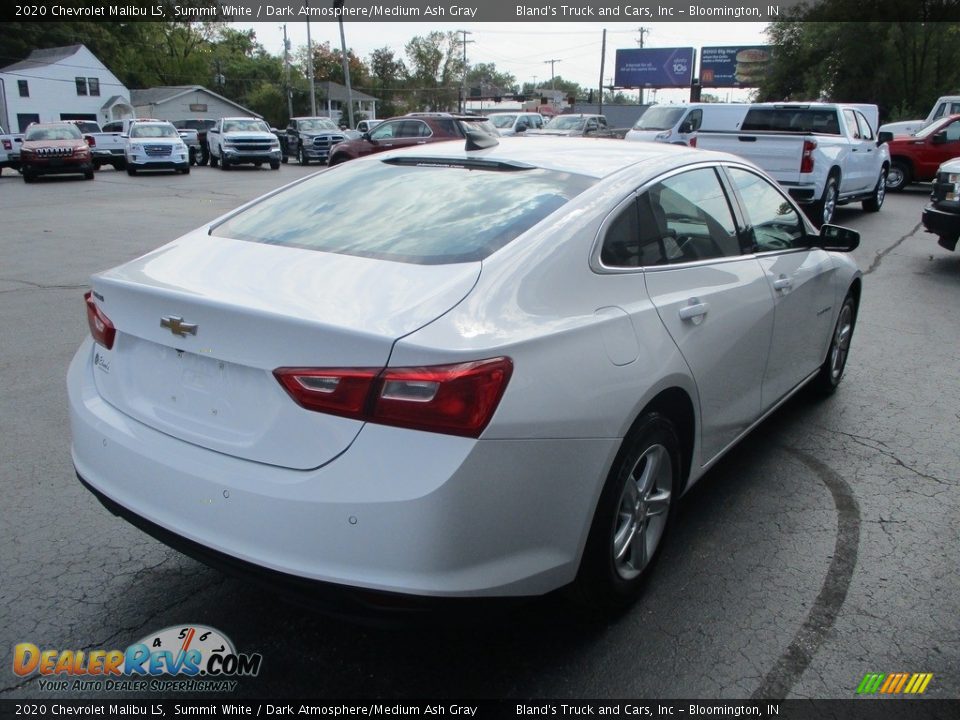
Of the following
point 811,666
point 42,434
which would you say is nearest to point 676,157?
point 811,666

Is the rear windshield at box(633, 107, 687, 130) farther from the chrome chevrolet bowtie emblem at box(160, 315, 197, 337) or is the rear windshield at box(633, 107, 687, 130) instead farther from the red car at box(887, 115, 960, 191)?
the chrome chevrolet bowtie emblem at box(160, 315, 197, 337)

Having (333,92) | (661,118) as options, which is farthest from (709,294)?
(333,92)

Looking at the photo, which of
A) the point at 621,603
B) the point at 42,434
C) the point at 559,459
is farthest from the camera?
the point at 42,434

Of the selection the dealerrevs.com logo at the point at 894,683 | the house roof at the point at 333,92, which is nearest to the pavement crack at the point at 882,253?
the dealerrevs.com logo at the point at 894,683

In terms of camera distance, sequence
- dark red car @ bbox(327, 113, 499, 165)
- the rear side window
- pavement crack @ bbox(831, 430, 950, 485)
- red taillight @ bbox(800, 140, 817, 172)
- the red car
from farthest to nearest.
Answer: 1. dark red car @ bbox(327, 113, 499, 165)
2. the red car
3. red taillight @ bbox(800, 140, 817, 172)
4. pavement crack @ bbox(831, 430, 950, 485)
5. the rear side window

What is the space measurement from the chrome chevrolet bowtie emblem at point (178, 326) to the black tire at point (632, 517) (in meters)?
1.39

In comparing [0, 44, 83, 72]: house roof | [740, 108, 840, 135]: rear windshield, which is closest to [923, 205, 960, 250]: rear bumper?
[740, 108, 840, 135]: rear windshield

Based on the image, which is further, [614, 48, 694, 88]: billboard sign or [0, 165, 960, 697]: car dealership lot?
[614, 48, 694, 88]: billboard sign

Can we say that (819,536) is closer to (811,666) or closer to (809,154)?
(811,666)

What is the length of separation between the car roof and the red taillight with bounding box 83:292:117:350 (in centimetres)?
151

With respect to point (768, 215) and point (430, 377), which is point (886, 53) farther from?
point (430, 377)

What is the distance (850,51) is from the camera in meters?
39.2

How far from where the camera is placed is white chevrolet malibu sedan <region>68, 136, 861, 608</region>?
2.30m

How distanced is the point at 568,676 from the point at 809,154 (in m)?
12.1
